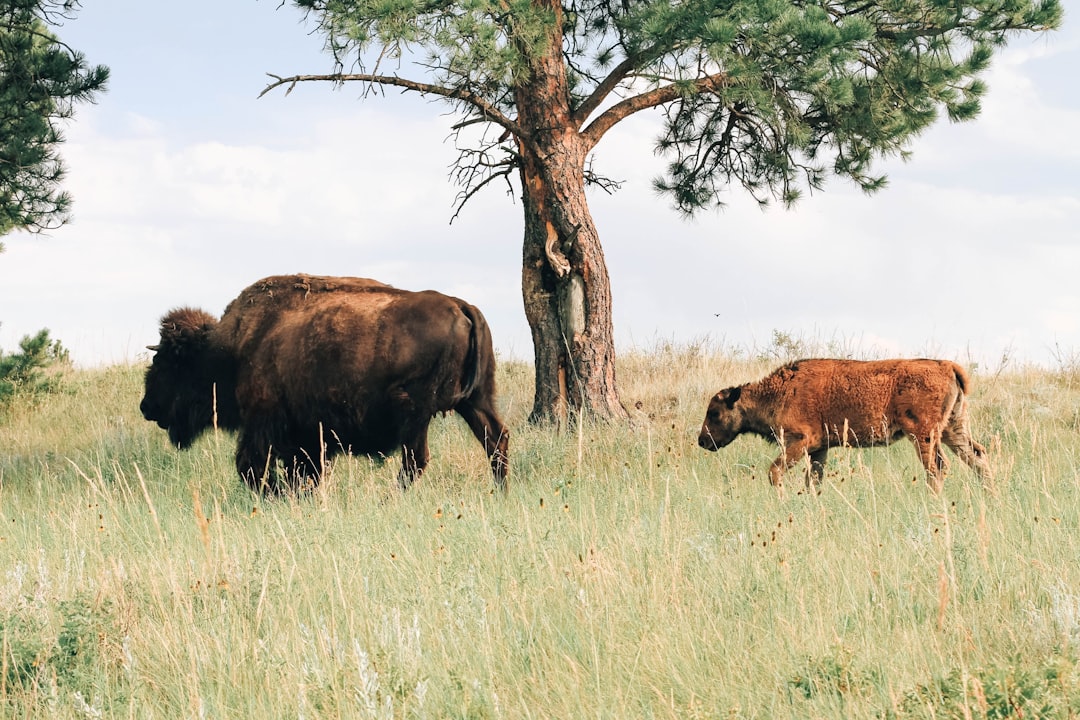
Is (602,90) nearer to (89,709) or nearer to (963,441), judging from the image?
(963,441)

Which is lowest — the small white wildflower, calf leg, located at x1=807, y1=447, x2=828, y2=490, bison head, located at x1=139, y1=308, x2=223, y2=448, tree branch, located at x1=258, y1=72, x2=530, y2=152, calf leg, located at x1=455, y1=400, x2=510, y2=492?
the small white wildflower

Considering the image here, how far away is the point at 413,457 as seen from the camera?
798cm

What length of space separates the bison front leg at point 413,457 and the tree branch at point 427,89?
439 centimetres

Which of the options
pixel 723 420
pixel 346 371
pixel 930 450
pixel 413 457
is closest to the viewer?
pixel 930 450

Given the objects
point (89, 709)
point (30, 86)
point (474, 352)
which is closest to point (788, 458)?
point (474, 352)

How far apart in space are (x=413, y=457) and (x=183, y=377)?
2533 millimetres

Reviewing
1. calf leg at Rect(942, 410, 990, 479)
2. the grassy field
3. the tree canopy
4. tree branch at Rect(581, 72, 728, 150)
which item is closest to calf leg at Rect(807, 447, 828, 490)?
the grassy field

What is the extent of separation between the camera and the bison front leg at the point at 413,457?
7.93 meters

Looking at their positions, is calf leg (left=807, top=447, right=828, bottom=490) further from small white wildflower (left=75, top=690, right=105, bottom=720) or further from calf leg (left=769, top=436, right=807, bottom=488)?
small white wildflower (left=75, top=690, right=105, bottom=720)

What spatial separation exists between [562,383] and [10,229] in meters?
11.3

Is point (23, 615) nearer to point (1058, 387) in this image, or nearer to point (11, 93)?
point (11, 93)

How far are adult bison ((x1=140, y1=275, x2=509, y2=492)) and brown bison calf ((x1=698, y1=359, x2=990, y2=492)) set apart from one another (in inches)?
87.8

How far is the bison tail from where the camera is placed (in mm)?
8125

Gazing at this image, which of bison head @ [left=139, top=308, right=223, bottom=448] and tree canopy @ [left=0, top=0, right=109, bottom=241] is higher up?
tree canopy @ [left=0, top=0, right=109, bottom=241]
